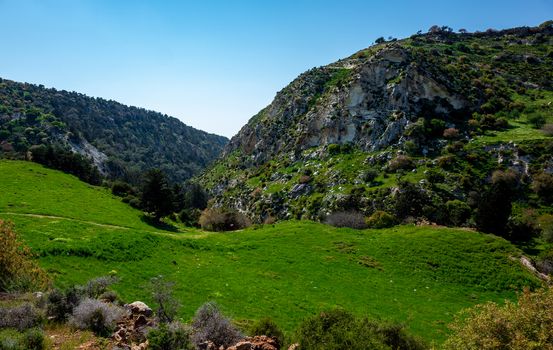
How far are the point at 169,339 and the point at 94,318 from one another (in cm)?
437

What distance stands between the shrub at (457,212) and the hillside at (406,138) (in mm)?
411

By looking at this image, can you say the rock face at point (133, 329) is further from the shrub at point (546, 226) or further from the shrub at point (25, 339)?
the shrub at point (546, 226)

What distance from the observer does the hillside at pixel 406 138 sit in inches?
2704

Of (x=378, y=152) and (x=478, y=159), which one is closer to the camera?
(x=478, y=159)

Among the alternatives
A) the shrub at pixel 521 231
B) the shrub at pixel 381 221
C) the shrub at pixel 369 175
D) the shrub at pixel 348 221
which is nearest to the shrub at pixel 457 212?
the shrub at pixel 521 231

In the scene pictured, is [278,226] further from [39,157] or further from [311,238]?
[39,157]

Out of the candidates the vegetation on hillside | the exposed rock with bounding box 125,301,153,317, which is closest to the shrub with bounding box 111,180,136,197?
the vegetation on hillside

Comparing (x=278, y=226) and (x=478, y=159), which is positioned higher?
(x=478, y=159)

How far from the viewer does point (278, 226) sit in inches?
1971

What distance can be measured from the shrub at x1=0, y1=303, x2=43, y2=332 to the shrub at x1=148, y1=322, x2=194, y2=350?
194 inches

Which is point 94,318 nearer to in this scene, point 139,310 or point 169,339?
point 139,310

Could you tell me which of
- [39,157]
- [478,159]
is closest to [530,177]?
[478,159]

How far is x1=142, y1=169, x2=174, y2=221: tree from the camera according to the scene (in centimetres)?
5628

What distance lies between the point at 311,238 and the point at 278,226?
22.8ft
